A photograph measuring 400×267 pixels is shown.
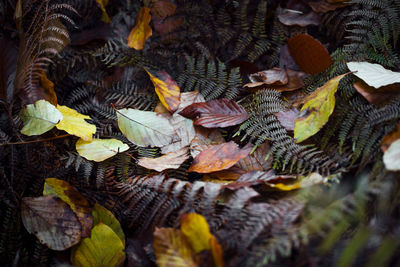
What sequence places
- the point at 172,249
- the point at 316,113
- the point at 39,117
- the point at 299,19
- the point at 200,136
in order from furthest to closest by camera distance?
the point at 299,19
the point at 200,136
the point at 39,117
the point at 316,113
the point at 172,249

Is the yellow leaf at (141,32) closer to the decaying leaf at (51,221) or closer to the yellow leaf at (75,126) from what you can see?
the yellow leaf at (75,126)

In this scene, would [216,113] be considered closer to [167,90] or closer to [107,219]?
[167,90]

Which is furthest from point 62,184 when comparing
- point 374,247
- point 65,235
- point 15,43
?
point 374,247

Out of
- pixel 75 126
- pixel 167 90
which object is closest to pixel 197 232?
pixel 75 126

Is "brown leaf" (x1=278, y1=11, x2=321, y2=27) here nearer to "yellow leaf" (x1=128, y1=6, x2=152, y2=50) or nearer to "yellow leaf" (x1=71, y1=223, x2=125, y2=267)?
"yellow leaf" (x1=128, y1=6, x2=152, y2=50)

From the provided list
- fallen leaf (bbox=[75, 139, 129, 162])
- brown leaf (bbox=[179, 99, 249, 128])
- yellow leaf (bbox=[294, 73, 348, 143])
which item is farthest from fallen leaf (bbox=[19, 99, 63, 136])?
yellow leaf (bbox=[294, 73, 348, 143])

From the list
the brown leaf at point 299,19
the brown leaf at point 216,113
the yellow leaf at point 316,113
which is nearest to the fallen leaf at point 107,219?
the brown leaf at point 216,113
